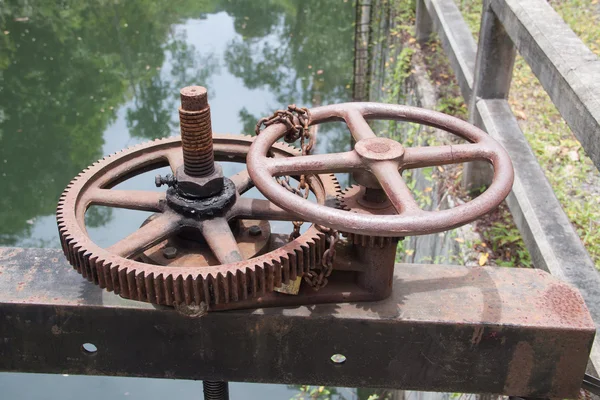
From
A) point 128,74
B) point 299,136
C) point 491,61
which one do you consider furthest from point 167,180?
point 128,74

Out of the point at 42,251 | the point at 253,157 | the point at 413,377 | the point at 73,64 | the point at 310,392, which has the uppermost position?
the point at 253,157

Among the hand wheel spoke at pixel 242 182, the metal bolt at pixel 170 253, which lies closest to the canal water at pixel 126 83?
the hand wheel spoke at pixel 242 182

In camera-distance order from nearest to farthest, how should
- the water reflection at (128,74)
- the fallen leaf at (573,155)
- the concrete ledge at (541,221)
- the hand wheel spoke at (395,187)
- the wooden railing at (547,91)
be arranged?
the hand wheel spoke at (395,187) < the wooden railing at (547,91) < the concrete ledge at (541,221) < the fallen leaf at (573,155) < the water reflection at (128,74)

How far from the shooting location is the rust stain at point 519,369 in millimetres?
1770

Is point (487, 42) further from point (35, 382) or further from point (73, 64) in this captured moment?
point (73, 64)

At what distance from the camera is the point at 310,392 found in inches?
206

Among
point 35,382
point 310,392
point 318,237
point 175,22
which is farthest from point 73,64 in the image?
point 318,237

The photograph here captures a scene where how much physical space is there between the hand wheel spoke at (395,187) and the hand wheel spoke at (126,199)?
686 mm

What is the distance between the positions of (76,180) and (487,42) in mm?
2296

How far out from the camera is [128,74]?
8.38 m

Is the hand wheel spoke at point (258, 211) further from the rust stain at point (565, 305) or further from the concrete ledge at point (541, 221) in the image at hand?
the concrete ledge at point (541, 221)

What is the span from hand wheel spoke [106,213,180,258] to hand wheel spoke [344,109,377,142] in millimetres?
566

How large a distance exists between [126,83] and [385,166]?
23.2 ft

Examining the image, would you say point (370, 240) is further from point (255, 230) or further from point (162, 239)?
point (162, 239)
